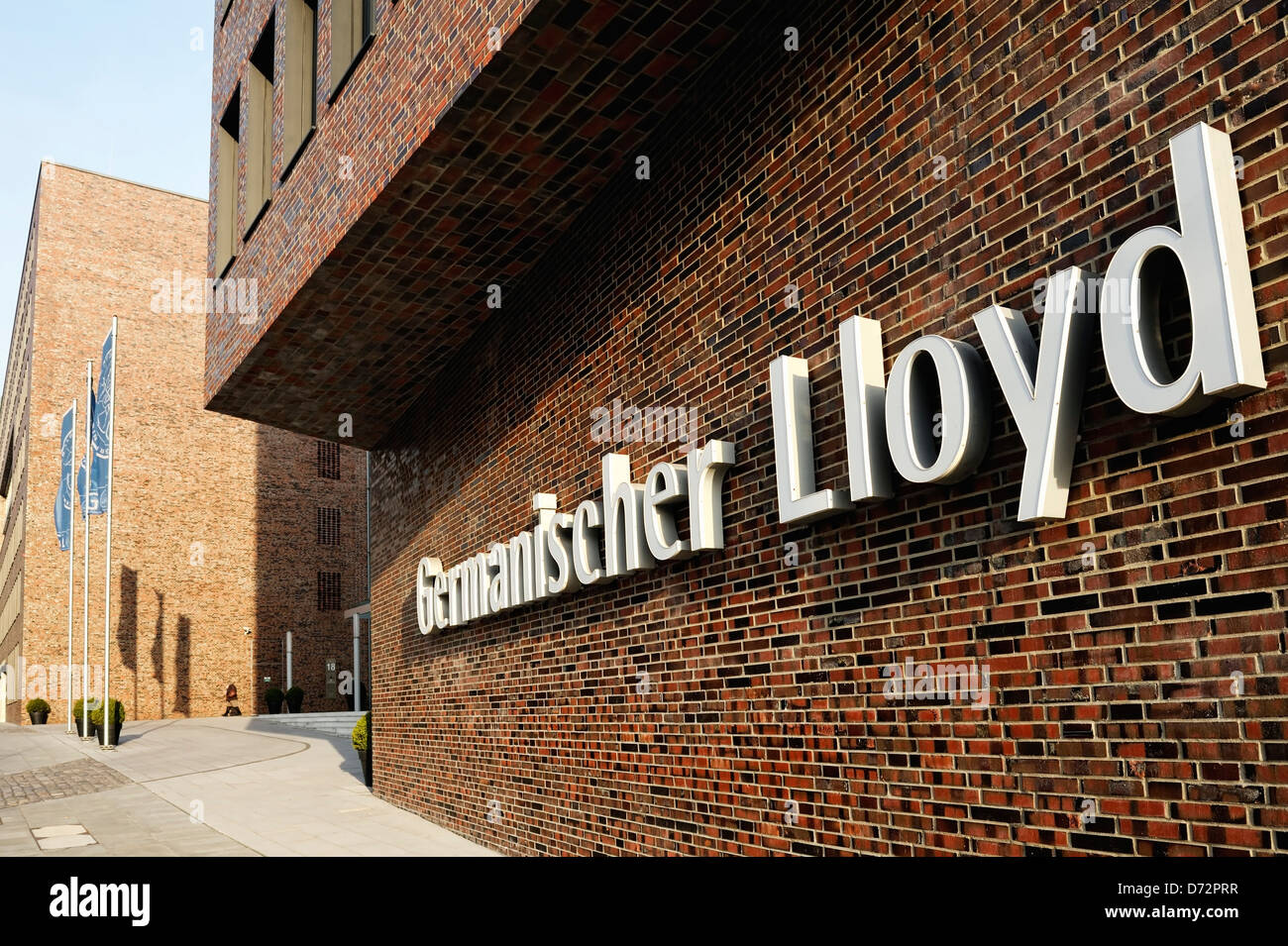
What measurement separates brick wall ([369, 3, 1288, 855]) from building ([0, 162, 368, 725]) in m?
31.4

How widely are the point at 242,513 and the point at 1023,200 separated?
122ft

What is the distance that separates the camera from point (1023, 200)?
400 centimetres

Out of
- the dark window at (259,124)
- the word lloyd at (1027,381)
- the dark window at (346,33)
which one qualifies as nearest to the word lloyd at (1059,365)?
the word lloyd at (1027,381)

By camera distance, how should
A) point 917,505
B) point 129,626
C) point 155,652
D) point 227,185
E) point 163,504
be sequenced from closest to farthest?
point 917,505
point 227,185
point 129,626
point 155,652
point 163,504

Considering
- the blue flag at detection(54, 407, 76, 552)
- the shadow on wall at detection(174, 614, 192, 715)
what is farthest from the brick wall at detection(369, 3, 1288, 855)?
the shadow on wall at detection(174, 614, 192, 715)

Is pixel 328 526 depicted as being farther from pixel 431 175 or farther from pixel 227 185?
pixel 431 175

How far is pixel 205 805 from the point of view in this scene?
11.9m

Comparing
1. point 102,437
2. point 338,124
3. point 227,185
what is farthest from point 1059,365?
point 102,437

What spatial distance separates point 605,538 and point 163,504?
33.3 meters

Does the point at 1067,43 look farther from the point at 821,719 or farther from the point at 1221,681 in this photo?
the point at 821,719

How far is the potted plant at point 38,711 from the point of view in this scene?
1372 inches

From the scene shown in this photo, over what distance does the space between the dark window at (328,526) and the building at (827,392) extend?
3025cm

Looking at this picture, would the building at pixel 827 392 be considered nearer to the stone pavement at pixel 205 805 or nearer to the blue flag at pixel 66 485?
the stone pavement at pixel 205 805

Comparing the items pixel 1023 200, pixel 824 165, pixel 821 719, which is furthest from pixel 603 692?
pixel 1023 200
